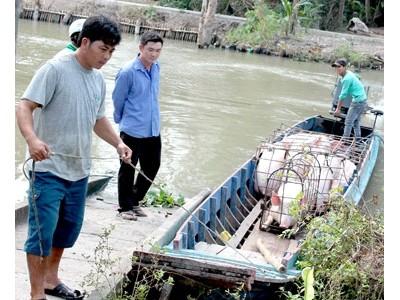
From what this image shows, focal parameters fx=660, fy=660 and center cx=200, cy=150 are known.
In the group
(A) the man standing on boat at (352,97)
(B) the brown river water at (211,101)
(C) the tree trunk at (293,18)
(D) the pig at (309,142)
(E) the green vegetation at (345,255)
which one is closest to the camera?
Result: (E) the green vegetation at (345,255)

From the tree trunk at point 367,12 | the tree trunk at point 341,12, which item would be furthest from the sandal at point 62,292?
the tree trunk at point 367,12

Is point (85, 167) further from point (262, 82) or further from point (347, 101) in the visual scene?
point (262, 82)

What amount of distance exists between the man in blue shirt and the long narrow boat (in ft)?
2.57

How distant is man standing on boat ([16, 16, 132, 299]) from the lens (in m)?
3.76

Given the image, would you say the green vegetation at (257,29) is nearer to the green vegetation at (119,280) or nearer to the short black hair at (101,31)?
the green vegetation at (119,280)

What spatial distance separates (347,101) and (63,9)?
22.9 metres

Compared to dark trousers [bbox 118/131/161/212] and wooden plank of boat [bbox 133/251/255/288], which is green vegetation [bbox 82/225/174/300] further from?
dark trousers [bbox 118/131/161/212]

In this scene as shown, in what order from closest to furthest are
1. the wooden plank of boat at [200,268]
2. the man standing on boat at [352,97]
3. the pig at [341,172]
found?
the wooden plank of boat at [200,268] → the pig at [341,172] → the man standing on boat at [352,97]

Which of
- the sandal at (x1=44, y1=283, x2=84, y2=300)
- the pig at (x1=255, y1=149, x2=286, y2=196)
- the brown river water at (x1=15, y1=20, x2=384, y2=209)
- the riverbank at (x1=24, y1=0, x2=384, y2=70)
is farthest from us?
the riverbank at (x1=24, y1=0, x2=384, y2=70)

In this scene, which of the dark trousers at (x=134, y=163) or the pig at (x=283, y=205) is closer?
the dark trousers at (x=134, y=163)

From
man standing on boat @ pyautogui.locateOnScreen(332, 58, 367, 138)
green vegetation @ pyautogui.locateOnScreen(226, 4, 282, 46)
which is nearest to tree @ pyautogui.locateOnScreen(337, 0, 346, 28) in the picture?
green vegetation @ pyautogui.locateOnScreen(226, 4, 282, 46)

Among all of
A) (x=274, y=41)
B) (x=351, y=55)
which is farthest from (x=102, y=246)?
(x=274, y=41)

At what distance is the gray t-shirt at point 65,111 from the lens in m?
3.73

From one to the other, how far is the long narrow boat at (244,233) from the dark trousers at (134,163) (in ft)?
2.25
